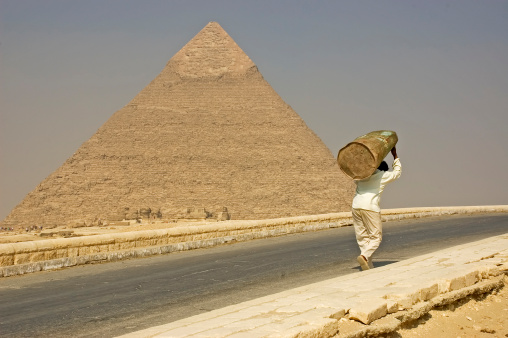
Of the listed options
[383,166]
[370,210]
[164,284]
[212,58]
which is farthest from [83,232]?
[212,58]

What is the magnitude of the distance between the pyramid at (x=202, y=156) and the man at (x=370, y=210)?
408ft

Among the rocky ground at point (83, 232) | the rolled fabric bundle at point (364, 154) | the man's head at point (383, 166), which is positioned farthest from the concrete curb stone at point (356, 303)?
the rocky ground at point (83, 232)

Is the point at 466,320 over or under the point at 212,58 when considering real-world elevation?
under

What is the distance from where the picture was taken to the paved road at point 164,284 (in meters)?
6.13

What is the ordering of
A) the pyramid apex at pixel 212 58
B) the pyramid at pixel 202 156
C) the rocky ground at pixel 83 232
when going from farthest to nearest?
the pyramid apex at pixel 212 58
the pyramid at pixel 202 156
the rocky ground at pixel 83 232

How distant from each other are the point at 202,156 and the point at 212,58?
21618 millimetres

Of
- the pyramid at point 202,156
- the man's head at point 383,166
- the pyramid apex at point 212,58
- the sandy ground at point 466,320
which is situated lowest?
the sandy ground at point 466,320

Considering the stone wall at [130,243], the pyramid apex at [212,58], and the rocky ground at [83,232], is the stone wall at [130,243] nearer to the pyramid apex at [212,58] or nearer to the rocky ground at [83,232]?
the rocky ground at [83,232]

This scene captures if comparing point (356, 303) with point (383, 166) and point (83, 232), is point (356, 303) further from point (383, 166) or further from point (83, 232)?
point (83, 232)

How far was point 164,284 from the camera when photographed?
7781 mm

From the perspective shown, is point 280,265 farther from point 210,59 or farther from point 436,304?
point 210,59

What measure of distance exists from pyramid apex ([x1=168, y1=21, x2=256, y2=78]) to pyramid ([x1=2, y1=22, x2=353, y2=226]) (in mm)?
191

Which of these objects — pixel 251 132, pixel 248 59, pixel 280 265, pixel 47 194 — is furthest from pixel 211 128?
pixel 280 265

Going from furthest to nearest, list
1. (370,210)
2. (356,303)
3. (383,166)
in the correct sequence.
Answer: (383,166), (370,210), (356,303)
